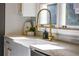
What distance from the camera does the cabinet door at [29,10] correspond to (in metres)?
3.50

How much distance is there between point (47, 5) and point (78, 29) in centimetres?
99

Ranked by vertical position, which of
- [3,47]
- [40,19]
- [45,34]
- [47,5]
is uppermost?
[47,5]

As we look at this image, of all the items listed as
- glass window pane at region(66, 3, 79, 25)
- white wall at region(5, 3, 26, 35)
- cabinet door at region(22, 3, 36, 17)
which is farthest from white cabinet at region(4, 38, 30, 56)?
glass window pane at region(66, 3, 79, 25)

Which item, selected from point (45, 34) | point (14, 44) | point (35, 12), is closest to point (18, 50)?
point (14, 44)

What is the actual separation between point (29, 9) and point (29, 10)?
0.02 m

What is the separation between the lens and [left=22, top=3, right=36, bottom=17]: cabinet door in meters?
3.50

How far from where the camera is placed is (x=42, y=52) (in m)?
1.87

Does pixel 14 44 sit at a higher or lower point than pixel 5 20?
lower

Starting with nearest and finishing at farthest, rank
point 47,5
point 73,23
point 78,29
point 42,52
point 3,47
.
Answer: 1. point 42,52
2. point 78,29
3. point 73,23
4. point 47,5
5. point 3,47

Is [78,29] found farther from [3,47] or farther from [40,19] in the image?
[3,47]

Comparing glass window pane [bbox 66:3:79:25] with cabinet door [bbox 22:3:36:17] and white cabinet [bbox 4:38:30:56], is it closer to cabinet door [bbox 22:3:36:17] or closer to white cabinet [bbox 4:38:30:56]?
white cabinet [bbox 4:38:30:56]

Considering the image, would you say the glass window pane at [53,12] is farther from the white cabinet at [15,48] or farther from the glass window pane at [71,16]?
the white cabinet at [15,48]

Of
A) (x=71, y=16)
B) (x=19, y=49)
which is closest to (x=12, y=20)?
(x=19, y=49)

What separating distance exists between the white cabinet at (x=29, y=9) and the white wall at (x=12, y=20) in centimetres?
14
